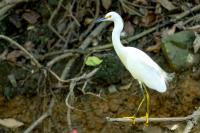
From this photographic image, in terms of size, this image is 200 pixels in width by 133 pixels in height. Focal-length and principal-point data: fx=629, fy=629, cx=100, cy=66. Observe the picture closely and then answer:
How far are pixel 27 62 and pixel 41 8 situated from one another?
0.50 metres

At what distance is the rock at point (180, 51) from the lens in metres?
4.95

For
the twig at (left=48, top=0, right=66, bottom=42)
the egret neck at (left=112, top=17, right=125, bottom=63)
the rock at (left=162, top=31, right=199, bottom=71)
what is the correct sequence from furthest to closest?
the twig at (left=48, top=0, right=66, bottom=42), the rock at (left=162, top=31, right=199, bottom=71), the egret neck at (left=112, top=17, right=125, bottom=63)

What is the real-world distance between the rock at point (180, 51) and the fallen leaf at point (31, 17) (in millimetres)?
1213

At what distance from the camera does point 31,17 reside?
18.0ft

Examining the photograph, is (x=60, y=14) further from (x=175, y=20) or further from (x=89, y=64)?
(x=175, y=20)

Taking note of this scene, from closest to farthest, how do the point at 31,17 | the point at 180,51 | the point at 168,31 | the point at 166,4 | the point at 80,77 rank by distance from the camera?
the point at 80,77 → the point at 180,51 → the point at 168,31 → the point at 166,4 → the point at 31,17

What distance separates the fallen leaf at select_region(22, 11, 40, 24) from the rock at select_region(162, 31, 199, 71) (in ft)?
3.98

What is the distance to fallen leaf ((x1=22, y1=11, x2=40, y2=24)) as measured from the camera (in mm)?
5492

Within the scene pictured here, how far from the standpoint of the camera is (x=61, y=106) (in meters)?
5.20

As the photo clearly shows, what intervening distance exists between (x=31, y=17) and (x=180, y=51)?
1.38m

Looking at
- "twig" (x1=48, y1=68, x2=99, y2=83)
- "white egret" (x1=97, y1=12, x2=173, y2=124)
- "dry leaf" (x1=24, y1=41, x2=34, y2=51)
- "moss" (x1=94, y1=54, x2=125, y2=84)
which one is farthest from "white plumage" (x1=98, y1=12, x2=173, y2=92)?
"dry leaf" (x1=24, y1=41, x2=34, y2=51)

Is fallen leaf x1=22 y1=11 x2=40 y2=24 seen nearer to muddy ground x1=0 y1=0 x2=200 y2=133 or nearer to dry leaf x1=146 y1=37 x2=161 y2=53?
muddy ground x1=0 y1=0 x2=200 y2=133

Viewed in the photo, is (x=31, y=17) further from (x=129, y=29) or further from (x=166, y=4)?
(x=166, y=4)

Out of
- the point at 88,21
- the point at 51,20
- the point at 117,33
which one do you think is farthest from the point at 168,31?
the point at 117,33
